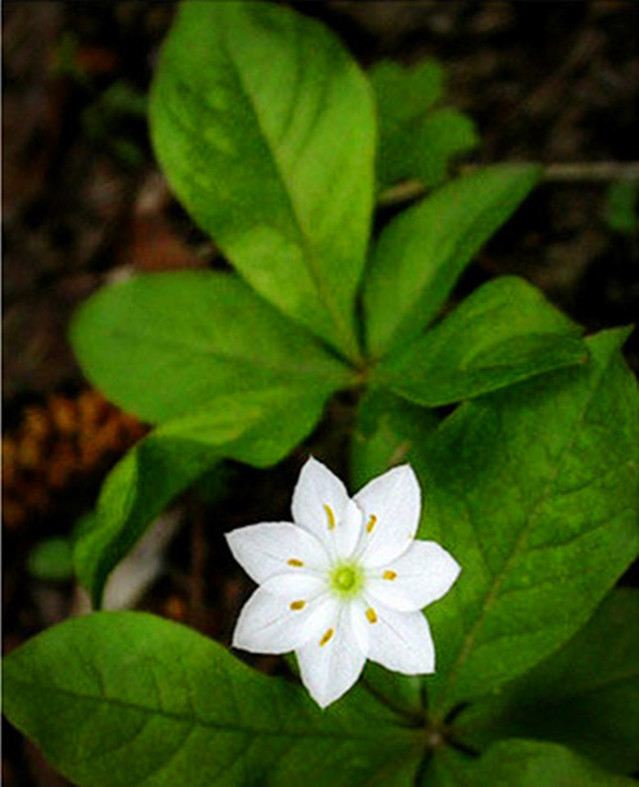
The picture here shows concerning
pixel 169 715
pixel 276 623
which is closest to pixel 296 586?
pixel 276 623

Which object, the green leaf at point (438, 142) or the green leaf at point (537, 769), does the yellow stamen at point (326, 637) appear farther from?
the green leaf at point (438, 142)

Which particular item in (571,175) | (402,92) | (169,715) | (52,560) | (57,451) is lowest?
(52,560)

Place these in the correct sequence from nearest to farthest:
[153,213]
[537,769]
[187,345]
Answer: [537,769]
[187,345]
[153,213]

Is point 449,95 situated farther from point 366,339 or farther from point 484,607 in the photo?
point 484,607

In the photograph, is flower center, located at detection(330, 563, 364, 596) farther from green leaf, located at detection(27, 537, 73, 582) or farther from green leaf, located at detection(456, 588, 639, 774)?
green leaf, located at detection(27, 537, 73, 582)

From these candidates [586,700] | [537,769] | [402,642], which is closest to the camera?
[402,642]

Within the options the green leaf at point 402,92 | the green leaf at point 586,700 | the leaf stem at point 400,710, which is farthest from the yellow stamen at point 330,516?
the green leaf at point 402,92

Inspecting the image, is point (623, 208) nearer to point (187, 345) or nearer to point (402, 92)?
point (402, 92)
